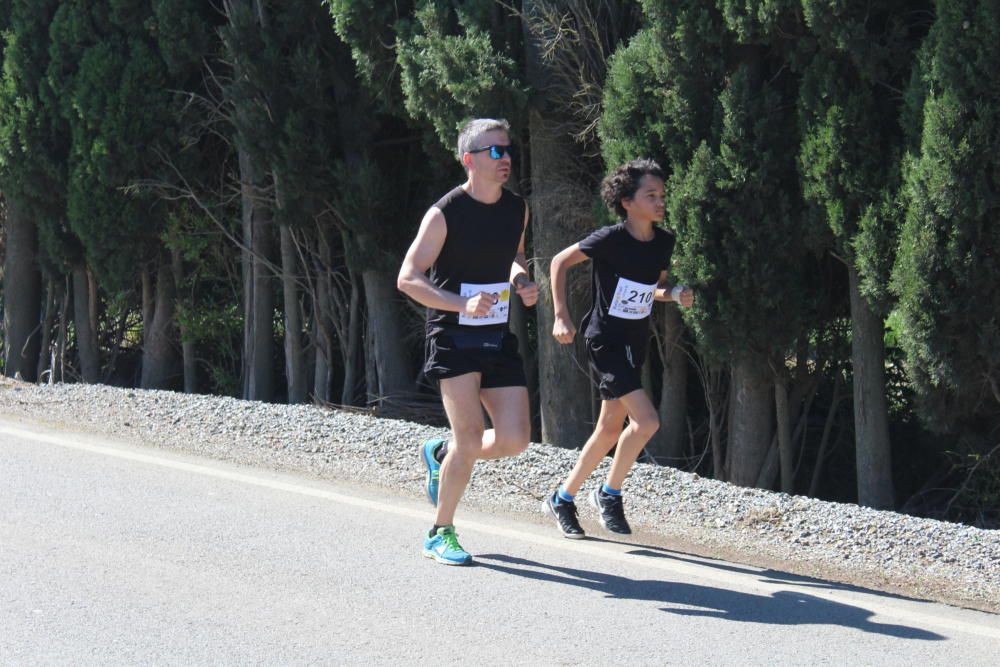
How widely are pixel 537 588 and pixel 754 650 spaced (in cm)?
110

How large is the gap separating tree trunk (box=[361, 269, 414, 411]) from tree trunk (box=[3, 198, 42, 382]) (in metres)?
4.52

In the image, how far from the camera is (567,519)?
658cm

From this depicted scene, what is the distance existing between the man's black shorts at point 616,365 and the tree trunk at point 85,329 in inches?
308

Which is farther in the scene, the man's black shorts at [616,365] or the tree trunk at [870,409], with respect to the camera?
the tree trunk at [870,409]

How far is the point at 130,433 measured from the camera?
911 cm

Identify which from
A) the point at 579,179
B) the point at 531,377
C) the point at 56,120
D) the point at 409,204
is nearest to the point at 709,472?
the point at 531,377

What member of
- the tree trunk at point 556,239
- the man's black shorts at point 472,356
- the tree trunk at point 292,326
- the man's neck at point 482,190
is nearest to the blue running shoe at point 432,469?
the man's black shorts at point 472,356

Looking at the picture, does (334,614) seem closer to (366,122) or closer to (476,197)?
(476,197)

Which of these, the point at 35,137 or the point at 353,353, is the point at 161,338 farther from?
the point at 353,353

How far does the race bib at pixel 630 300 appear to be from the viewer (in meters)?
6.40

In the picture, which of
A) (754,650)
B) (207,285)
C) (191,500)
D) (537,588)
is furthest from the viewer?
(207,285)

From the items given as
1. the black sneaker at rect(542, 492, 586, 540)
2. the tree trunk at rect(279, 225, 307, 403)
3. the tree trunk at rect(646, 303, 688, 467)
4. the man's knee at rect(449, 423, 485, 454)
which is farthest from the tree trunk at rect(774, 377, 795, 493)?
the tree trunk at rect(279, 225, 307, 403)

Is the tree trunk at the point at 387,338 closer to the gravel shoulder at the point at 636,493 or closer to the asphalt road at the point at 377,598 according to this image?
the gravel shoulder at the point at 636,493

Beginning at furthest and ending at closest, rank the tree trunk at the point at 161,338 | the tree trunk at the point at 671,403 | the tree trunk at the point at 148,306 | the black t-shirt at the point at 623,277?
the tree trunk at the point at 148,306
the tree trunk at the point at 161,338
the tree trunk at the point at 671,403
the black t-shirt at the point at 623,277
